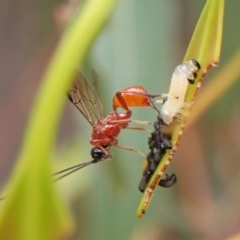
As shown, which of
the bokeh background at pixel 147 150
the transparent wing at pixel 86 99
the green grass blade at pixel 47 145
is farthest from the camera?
the bokeh background at pixel 147 150

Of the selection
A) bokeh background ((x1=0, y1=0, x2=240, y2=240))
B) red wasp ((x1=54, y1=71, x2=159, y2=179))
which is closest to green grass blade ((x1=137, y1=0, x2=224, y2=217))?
red wasp ((x1=54, y1=71, x2=159, y2=179))

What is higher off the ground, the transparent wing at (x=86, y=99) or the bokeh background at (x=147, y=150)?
the transparent wing at (x=86, y=99)

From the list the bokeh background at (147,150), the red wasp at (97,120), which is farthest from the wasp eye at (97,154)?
the bokeh background at (147,150)

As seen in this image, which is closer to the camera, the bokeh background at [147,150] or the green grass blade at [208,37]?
the green grass blade at [208,37]

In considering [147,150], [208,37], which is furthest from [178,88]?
[147,150]

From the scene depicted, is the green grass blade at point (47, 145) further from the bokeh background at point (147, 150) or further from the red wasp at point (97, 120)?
the bokeh background at point (147, 150)

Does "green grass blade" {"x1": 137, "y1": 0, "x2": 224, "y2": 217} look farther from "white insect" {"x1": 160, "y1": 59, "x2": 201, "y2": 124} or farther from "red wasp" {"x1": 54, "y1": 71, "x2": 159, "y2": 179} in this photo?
"red wasp" {"x1": 54, "y1": 71, "x2": 159, "y2": 179}
